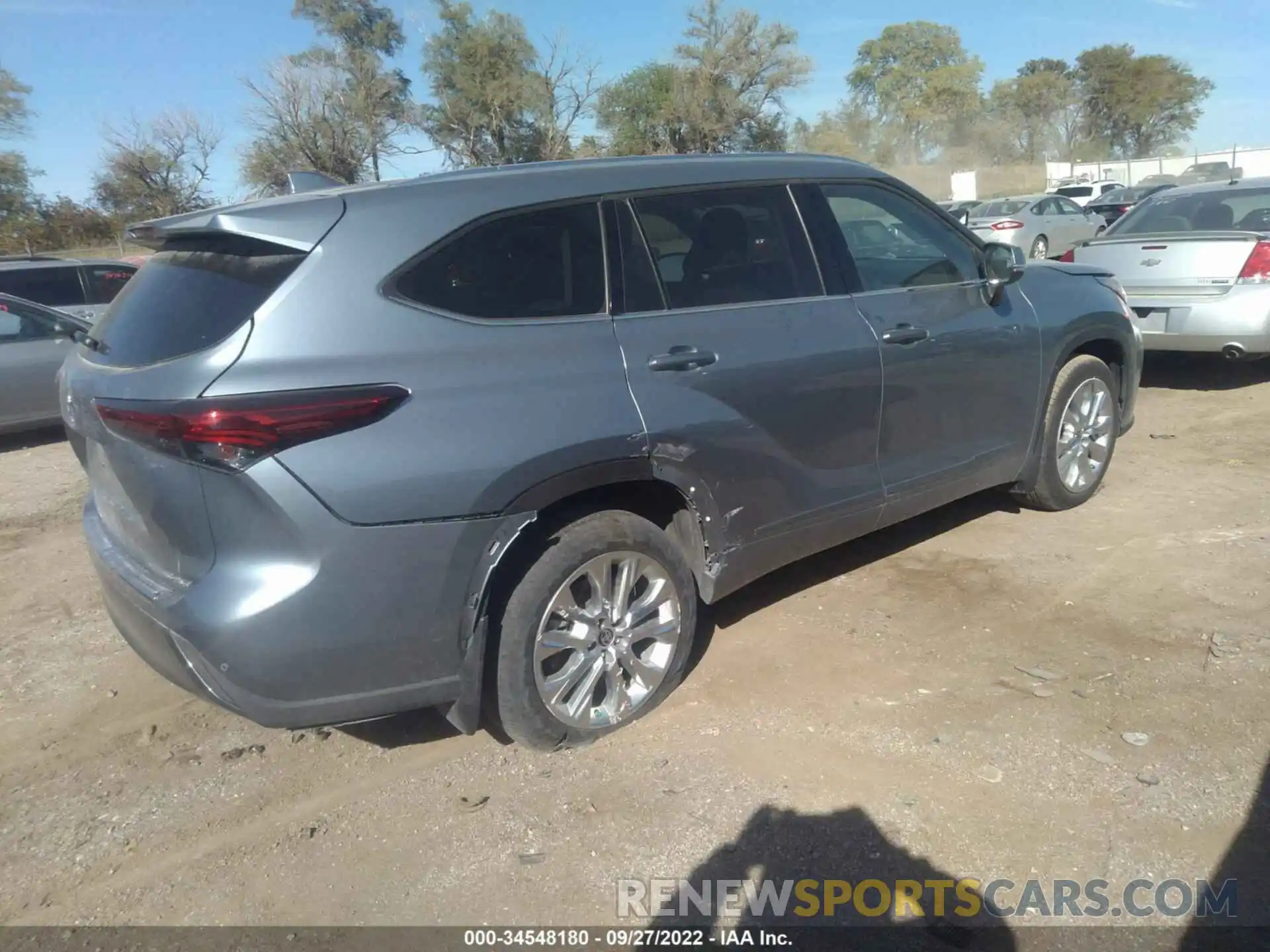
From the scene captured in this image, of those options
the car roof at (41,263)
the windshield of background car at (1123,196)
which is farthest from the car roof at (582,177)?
the windshield of background car at (1123,196)

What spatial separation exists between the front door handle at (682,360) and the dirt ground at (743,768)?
1229 mm

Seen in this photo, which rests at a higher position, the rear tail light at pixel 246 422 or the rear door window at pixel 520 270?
the rear door window at pixel 520 270

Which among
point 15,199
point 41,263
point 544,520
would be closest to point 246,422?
point 544,520

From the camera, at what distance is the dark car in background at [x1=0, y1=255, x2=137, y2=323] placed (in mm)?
10688

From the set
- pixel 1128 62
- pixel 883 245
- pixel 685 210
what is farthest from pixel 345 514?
pixel 1128 62

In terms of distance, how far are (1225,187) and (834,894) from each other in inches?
318

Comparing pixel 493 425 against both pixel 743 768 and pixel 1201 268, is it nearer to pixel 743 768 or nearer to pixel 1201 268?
pixel 743 768

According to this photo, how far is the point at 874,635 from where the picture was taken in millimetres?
4121

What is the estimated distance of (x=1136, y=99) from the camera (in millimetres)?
67375

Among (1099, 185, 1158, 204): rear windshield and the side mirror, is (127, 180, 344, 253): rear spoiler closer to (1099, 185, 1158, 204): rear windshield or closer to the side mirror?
the side mirror

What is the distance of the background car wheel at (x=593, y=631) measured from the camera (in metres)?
3.16

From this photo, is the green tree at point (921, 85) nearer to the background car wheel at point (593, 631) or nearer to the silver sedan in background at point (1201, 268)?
the silver sedan in background at point (1201, 268)

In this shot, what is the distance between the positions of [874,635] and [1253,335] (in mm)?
5101

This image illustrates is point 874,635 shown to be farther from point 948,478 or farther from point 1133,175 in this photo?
point 1133,175
